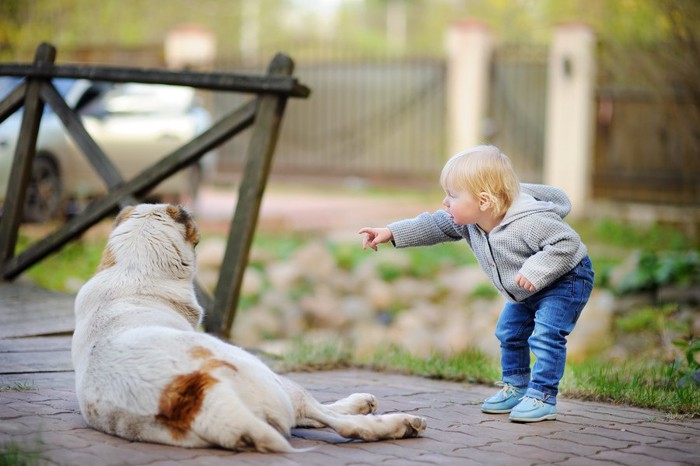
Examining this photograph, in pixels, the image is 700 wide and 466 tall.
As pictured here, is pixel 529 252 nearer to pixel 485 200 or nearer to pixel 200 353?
pixel 485 200

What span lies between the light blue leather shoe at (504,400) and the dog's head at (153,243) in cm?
145

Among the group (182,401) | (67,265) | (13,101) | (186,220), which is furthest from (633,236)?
(182,401)

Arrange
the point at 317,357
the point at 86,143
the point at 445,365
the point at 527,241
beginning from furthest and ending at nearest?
the point at 86,143 < the point at 317,357 < the point at 445,365 < the point at 527,241

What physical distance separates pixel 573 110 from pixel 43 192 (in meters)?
8.60

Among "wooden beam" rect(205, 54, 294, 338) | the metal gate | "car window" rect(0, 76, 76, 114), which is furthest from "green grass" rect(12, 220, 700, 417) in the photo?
the metal gate

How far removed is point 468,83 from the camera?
669 inches

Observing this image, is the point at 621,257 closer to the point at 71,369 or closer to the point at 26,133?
the point at 26,133

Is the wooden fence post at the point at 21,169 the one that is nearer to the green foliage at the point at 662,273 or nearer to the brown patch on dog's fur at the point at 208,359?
the brown patch on dog's fur at the point at 208,359

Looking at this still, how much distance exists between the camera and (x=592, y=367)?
5379mm

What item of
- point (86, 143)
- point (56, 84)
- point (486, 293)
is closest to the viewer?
point (86, 143)

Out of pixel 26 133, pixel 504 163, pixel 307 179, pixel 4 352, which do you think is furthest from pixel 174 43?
pixel 504 163

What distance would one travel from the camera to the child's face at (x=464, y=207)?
4.02 meters

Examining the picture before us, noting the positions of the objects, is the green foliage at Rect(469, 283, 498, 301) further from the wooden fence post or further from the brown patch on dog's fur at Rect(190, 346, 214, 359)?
the brown patch on dog's fur at Rect(190, 346, 214, 359)

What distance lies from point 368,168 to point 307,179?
4.35 ft
